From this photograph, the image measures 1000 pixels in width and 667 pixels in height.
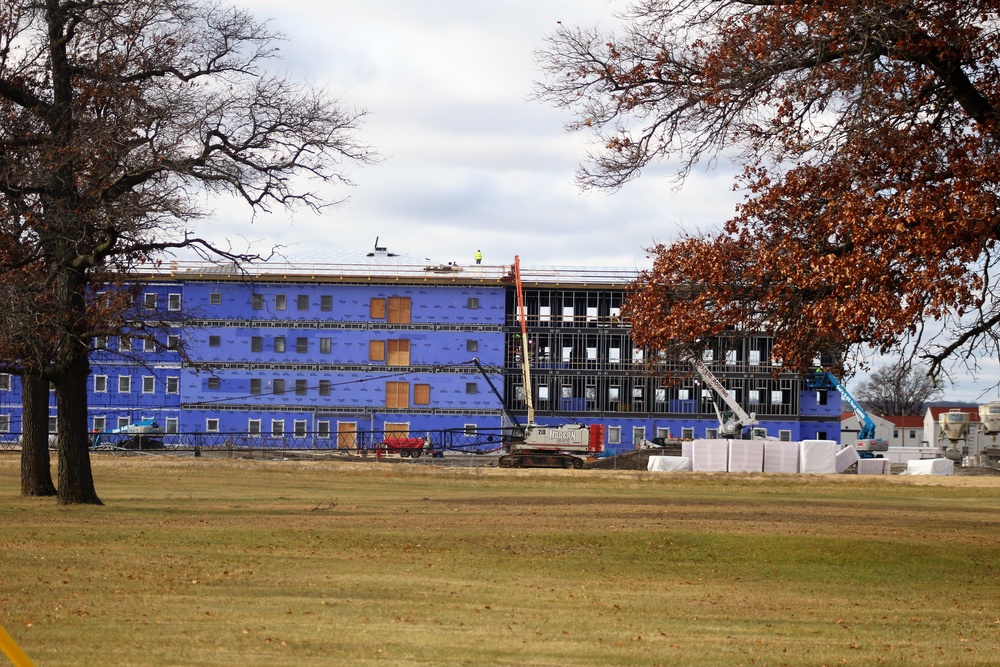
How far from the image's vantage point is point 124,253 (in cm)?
2675

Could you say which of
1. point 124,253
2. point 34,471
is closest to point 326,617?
point 124,253

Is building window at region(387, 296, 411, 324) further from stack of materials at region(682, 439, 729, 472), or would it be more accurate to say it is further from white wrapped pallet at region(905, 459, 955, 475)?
white wrapped pallet at region(905, 459, 955, 475)

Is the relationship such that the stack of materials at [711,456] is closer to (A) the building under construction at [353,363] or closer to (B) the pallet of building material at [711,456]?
(B) the pallet of building material at [711,456]

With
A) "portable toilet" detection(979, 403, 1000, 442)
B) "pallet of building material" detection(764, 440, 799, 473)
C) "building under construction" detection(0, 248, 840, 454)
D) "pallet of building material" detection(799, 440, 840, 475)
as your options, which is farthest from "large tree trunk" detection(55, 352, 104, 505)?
"portable toilet" detection(979, 403, 1000, 442)

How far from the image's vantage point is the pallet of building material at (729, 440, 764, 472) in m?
57.1

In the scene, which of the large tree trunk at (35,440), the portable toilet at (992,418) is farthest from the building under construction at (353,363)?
the large tree trunk at (35,440)

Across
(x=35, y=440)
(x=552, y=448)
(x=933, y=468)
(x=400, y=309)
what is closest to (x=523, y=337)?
(x=400, y=309)

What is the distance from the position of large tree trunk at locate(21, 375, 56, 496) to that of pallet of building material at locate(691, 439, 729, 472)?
113 ft

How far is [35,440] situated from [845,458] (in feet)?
131

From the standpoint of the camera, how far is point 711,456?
5806cm

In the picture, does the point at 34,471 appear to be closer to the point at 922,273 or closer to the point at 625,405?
the point at 922,273

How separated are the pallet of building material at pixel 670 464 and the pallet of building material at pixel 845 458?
680 centimetres

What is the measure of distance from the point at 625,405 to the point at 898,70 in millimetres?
66525

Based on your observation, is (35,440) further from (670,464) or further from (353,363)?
(353,363)
